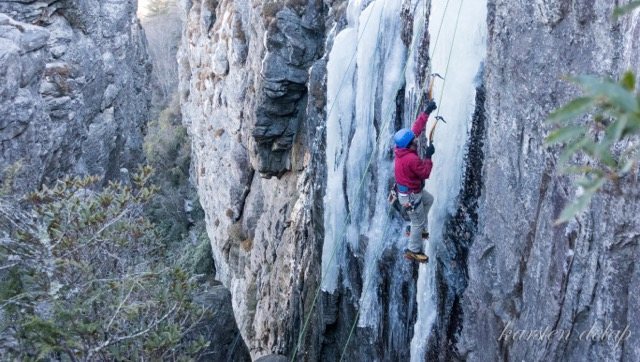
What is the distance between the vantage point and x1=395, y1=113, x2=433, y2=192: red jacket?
623 cm

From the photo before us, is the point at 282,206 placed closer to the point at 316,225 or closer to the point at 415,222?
the point at 316,225

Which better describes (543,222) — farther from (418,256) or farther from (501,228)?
(418,256)

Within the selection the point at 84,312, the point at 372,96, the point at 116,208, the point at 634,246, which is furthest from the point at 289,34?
the point at 634,246

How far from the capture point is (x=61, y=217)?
6.47 m

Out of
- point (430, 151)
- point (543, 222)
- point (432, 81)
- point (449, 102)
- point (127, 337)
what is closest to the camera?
point (543, 222)

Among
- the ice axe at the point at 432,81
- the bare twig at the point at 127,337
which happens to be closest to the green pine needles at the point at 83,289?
the bare twig at the point at 127,337

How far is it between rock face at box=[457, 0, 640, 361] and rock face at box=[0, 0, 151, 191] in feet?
23.9

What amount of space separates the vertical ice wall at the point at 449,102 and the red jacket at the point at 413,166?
1.01 ft

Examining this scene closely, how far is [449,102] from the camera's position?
6.46 m

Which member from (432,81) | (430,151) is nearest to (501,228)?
(430,151)

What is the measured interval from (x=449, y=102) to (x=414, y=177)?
0.87 m

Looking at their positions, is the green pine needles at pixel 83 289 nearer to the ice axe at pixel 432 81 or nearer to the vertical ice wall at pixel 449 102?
the vertical ice wall at pixel 449 102

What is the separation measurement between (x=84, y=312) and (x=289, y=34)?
8416mm

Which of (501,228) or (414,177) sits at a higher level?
(414,177)
